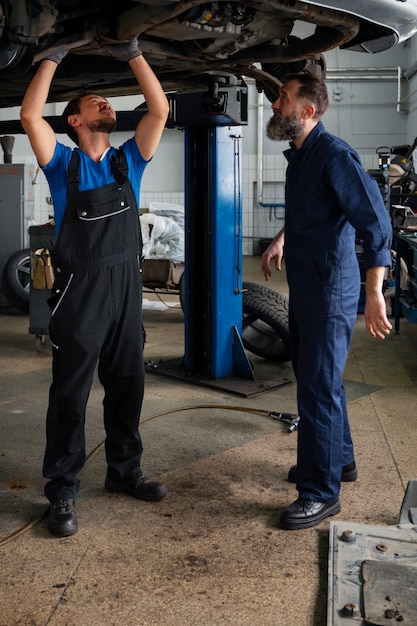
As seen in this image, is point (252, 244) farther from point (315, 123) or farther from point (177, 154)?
point (315, 123)

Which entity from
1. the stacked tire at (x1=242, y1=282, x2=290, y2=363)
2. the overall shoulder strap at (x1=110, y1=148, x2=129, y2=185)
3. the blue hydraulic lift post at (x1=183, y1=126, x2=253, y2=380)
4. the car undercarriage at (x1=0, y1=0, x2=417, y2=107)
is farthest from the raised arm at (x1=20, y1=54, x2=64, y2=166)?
the stacked tire at (x1=242, y1=282, x2=290, y2=363)

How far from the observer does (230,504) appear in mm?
2725

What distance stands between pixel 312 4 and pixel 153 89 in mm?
675

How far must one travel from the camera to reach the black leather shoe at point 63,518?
8.04 ft

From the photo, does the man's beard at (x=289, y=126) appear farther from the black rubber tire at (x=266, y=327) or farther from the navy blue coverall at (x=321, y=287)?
the black rubber tire at (x=266, y=327)

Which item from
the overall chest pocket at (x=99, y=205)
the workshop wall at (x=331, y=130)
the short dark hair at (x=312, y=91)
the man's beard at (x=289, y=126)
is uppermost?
the workshop wall at (x=331, y=130)

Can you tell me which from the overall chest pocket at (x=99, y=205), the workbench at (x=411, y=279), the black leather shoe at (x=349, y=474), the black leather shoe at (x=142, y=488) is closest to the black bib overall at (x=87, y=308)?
the overall chest pocket at (x=99, y=205)

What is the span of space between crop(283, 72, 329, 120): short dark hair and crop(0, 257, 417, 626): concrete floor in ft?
4.93

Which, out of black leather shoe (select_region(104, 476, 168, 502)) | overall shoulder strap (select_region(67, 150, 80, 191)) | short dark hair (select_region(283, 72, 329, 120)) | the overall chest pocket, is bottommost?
black leather shoe (select_region(104, 476, 168, 502))

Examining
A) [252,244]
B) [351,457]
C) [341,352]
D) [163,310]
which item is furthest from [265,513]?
[252,244]

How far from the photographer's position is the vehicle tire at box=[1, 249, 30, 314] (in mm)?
6617

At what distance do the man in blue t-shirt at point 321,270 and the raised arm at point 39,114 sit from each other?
83 centimetres

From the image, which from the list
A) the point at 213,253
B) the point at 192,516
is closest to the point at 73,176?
the point at 192,516

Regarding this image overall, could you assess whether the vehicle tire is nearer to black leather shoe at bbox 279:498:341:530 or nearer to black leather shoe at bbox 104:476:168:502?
black leather shoe at bbox 104:476:168:502
